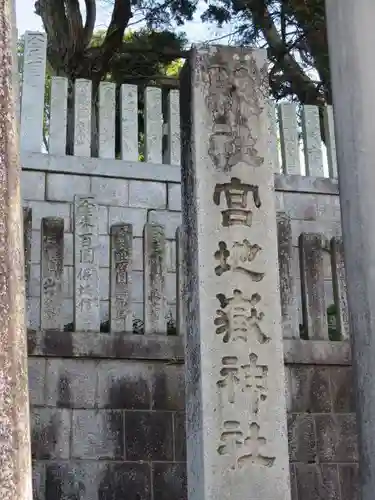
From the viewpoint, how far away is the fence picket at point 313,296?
23.6ft

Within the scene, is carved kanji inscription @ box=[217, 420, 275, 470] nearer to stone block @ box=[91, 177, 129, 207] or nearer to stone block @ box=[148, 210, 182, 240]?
stone block @ box=[148, 210, 182, 240]

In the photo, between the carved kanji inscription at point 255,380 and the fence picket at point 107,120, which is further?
the fence picket at point 107,120

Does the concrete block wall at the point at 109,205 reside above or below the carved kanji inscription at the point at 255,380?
above

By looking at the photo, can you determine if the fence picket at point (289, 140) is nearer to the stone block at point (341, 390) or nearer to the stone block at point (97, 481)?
the stone block at point (341, 390)

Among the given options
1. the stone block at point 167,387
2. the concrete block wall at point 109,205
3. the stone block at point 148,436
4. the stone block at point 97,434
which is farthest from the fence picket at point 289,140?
the stone block at point 97,434

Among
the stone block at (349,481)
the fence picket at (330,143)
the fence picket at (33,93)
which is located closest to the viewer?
the stone block at (349,481)

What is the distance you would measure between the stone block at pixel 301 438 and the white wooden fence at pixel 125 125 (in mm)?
3229

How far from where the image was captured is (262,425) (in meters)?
5.07

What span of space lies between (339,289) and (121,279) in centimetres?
192

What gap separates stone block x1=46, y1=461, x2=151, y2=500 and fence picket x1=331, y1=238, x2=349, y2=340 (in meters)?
2.08

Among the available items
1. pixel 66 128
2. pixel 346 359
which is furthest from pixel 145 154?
pixel 346 359

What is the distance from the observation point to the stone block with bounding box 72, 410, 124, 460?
641 centimetres

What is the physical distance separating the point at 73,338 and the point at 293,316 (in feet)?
6.08

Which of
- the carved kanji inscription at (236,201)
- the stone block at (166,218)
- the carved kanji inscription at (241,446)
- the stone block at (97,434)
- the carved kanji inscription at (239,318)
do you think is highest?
the stone block at (166,218)
